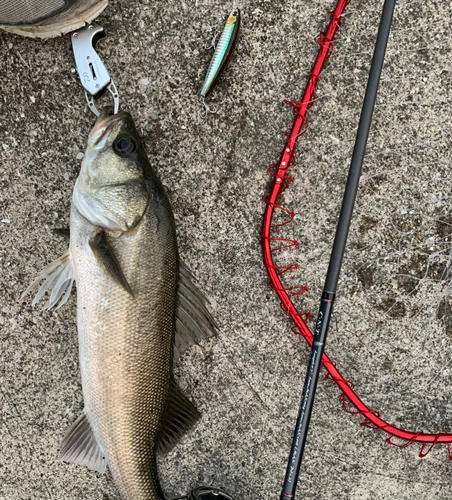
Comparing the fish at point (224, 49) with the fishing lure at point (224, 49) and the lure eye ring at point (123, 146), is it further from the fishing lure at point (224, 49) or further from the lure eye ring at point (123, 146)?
the lure eye ring at point (123, 146)

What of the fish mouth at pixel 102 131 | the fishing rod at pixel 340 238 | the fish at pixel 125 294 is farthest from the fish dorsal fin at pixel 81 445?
the fish mouth at pixel 102 131

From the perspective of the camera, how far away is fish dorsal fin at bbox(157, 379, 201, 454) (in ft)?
5.66

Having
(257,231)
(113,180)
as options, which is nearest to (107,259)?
(113,180)

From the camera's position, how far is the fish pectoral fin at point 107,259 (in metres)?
1.49

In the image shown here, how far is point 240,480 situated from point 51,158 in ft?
6.37

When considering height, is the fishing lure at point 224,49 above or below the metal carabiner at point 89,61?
below

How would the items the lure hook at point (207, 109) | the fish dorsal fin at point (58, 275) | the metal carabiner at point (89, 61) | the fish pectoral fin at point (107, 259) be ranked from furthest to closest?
the lure hook at point (207, 109) → the metal carabiner at point (89, 61) → the fish dorsal fin at point (58, 275) → the fish pectoral fin at point (107, 259)

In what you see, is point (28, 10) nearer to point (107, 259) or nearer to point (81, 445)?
point (107, 259)

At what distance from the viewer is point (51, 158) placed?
1.88 m

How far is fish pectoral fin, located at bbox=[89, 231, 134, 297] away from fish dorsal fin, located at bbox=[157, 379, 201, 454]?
0.57 m

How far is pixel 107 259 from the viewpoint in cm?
150

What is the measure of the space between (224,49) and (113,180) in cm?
83

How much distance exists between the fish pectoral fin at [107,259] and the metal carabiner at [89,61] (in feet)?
2.16

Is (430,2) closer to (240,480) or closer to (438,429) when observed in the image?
(438,429)
